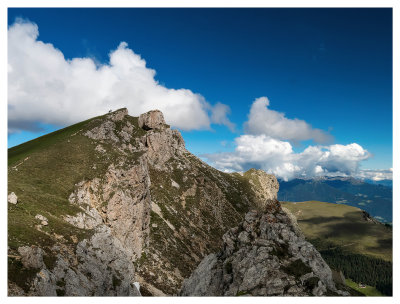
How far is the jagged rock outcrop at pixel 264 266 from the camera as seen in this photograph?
3562 centimetres

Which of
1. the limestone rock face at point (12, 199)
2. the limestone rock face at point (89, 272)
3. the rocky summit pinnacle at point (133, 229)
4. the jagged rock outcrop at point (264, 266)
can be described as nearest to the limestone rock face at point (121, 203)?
the rocky summit pinnacle at point (133, 229)

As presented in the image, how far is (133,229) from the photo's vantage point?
326 ft

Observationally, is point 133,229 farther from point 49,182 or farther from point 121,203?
point 49,182

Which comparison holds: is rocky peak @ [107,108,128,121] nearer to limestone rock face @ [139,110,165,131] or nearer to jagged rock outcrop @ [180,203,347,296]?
limestone rock face @ [139,110,165,131]

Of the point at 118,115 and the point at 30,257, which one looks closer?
the point at 30,257

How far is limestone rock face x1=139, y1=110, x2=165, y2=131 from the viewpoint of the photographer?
180 m

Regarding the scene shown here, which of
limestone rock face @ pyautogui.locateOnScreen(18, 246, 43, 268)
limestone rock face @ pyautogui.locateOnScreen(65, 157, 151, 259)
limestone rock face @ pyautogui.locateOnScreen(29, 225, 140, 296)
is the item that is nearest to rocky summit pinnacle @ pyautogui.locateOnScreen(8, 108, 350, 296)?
limestone rock face @ pyautogui.locateOnScreen(18, 246, 43, 268)

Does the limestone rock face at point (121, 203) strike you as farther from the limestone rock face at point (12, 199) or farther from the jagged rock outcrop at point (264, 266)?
the jagged rock outcrop at point (264, 266)

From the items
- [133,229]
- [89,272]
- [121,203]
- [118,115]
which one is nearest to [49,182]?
[121,203]

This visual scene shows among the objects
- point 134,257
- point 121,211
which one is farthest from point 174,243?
point 121,211

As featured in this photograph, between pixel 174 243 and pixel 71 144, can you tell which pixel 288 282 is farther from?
pixel 71 144

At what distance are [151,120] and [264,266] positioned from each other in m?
155

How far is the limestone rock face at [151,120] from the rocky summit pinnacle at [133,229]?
84 cm

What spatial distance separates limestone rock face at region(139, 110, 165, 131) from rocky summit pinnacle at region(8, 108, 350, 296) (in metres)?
0.84
